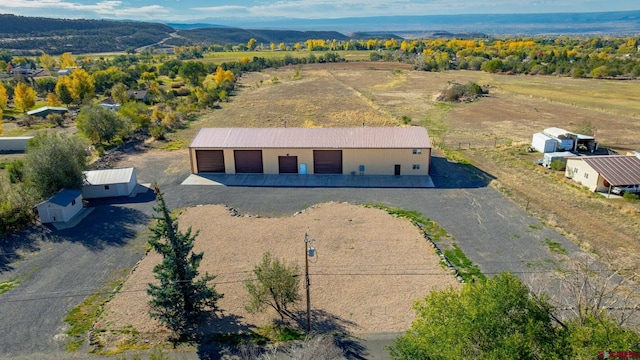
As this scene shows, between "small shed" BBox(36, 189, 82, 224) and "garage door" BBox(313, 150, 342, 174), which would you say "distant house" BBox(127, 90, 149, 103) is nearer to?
"small shed" BBox(36, 189, 82, 224)

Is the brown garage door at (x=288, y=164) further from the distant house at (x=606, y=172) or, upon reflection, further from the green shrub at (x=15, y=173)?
the distant house at (x=606, y=172)

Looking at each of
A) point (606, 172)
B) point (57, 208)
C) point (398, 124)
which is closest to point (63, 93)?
point (57, 208)

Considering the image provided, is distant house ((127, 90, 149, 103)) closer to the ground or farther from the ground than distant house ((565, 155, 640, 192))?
farther from the ground

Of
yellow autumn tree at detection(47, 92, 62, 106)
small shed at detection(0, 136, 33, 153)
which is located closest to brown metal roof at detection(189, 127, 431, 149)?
small shed at detection(0, 136, 33, 153)

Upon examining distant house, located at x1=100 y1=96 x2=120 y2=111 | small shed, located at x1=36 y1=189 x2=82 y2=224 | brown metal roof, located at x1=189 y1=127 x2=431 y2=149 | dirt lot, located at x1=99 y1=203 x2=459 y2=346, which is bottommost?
dirt lot, located at x1=99 y1=203 x2=459 y2=346

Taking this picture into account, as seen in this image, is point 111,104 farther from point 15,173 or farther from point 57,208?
point 57,208

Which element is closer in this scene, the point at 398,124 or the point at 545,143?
the point at 545,143

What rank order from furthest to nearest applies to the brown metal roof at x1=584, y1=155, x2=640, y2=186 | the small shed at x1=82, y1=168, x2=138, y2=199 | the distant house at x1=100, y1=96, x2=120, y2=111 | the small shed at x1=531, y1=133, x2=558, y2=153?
the distant house at x1=100, y1=96, x2=120, y2=111
the small shed at x1=531, y1=133, x2=558, y2=153
the small shed at x1=82, y1=168, x2=138, y2=199
the brown metal roof at x1=584, y1=155, x2=640, y2=186
